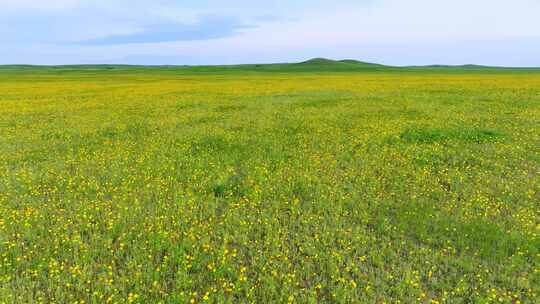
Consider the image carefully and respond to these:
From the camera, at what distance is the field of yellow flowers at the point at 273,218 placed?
480cm

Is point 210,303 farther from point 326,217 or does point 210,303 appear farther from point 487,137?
point 487,137

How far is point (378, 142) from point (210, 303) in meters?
10.1

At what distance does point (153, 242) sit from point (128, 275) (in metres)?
0.87

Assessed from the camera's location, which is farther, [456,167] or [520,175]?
[456,167]

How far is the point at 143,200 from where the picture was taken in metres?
7.61

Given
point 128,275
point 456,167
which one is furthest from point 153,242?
point 456,167

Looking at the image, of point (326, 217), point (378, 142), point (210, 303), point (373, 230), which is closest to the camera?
point (210, 303)

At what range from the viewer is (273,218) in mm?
6785

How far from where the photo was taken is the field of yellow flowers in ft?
15.8

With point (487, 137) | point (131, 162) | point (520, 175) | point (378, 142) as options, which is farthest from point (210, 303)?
point (487, 137)

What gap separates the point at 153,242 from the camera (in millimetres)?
5832

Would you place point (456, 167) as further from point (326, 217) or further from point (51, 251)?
point (51, 251)

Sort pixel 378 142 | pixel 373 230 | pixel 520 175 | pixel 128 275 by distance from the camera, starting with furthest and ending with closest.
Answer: pixel 378 142 < pixel 520 175 < pixel 373 230 < pixel 128 275

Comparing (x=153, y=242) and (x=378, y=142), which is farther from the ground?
(x=378, y=142)
